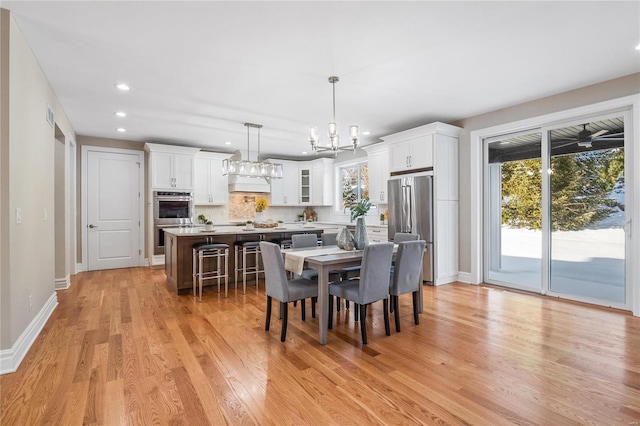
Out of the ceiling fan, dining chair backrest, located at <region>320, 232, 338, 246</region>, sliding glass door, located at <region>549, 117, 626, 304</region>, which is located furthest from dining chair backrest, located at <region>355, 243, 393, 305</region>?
the ceiling fan

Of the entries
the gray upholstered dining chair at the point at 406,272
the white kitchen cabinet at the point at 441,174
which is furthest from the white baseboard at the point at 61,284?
the white kitchen cabinet at the point at 441,174

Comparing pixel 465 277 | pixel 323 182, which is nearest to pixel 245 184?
pixel 323 182

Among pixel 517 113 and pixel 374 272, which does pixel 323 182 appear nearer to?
pixel 517 113

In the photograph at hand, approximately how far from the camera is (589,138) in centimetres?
404

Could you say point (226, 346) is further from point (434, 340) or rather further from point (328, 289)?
point (434, 340)

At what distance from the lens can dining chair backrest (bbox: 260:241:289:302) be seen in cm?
292

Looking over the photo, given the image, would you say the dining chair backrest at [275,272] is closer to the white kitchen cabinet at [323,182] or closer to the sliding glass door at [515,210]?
the sliding glass door at [515,210]

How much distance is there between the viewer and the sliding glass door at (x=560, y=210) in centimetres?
385

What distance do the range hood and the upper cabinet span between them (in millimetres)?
914

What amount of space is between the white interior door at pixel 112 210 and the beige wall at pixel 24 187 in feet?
9.66

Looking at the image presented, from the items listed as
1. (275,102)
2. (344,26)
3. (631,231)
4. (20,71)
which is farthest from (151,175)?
(631,231)

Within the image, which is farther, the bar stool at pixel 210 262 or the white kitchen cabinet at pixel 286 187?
the white kitchen cabinet at pixel 286 187

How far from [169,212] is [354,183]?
410 centimetres

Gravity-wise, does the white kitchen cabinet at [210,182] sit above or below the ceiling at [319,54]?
below
